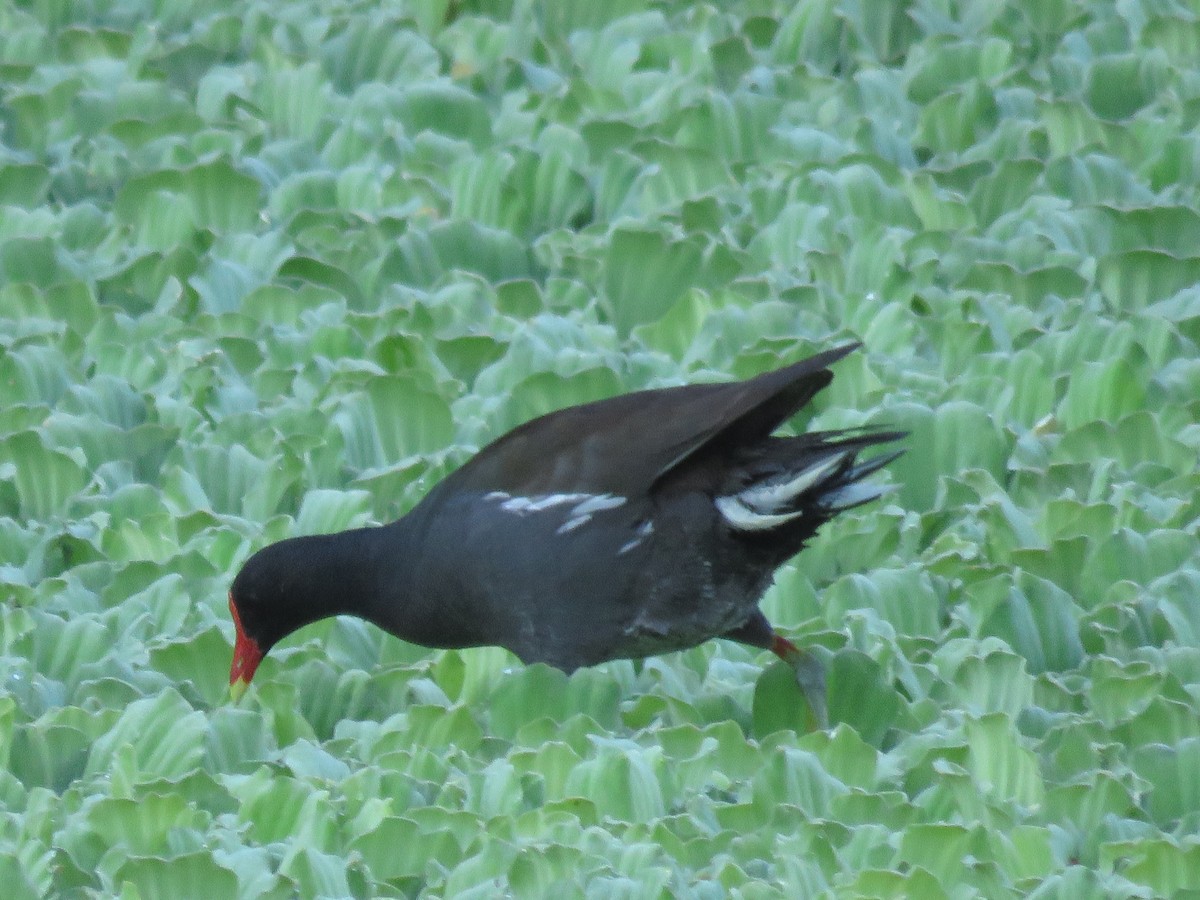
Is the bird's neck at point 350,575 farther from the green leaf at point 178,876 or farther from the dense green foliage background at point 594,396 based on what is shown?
the green leaf at point 178,876

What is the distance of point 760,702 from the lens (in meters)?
4.05

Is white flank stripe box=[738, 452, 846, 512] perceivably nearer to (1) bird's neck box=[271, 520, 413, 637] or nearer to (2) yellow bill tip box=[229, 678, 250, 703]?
(1) bird's neck box=[271, 520, 413, 637]

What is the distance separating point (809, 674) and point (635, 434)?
1.73 ft

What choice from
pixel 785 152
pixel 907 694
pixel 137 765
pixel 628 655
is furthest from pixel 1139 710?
pixel 785 152

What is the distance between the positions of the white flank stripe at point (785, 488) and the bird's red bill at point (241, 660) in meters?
0.96

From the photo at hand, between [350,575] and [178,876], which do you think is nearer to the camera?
[178,876]

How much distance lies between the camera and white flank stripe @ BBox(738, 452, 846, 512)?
3979 mm

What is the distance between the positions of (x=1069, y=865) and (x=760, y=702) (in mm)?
716

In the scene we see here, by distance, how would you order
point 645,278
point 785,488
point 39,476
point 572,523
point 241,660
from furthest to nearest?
1. point 645,278
2. point 39,476
3. point 241,660
4. point 572,523
5. point 785,488

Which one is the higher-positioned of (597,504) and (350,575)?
(597,504)

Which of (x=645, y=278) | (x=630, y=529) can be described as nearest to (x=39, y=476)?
(x=630, y=529)

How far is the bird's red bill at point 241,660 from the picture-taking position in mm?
4191

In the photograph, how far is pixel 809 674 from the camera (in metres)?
4.07

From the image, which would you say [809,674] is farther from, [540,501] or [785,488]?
[540,501]
